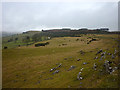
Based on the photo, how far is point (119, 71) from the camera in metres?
18.2

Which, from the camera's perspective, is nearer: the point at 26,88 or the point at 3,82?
the point at 26,88

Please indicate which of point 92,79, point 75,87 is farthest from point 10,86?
point 92,79

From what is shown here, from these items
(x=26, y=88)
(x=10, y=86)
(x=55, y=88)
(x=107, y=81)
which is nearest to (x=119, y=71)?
(x=107, y=81)

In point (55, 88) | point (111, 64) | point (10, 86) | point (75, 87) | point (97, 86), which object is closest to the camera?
point (97, 86)

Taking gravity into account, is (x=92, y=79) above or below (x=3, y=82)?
above

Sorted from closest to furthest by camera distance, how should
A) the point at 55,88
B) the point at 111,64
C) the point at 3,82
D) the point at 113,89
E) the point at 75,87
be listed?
the point at 113,89, the point at 75,87, the point at 55,88, the point at 111,64, the point at 3,82

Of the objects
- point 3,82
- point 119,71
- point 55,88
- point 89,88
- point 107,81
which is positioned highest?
point 119,71

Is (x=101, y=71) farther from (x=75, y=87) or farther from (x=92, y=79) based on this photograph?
(x=75, y=87)

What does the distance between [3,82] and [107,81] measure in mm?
29887

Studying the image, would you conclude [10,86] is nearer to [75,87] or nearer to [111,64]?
[75,87]

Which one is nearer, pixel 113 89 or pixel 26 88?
pixel 113 89

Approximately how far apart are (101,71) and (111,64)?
3682 mm

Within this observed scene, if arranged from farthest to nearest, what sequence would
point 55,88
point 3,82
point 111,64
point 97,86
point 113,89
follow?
point 3,82, point 111,64, point 55,88, point 97,86, point 113,89

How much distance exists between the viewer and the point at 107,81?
16.5 m
